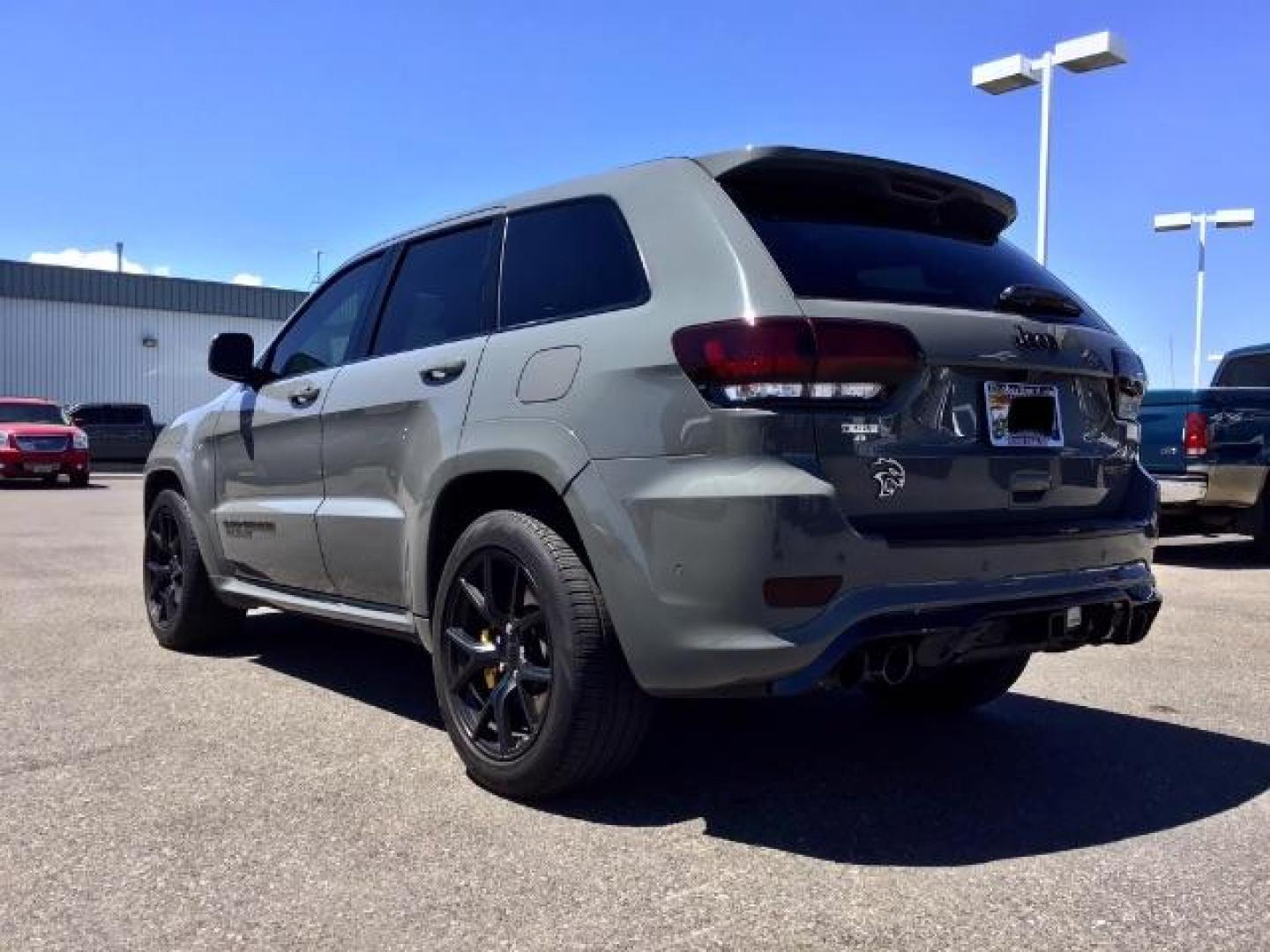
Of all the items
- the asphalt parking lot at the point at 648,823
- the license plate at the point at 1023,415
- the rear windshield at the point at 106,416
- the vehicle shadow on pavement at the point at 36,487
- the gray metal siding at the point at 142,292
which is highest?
the gray metal siding at the point at 142,292

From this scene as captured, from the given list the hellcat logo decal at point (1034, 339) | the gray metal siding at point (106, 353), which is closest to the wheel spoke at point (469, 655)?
the hellcat logo decal at point (1034, 339)

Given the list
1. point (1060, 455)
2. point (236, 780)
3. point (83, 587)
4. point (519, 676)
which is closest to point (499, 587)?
point (519, 676)

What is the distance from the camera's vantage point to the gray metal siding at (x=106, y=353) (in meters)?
36.5

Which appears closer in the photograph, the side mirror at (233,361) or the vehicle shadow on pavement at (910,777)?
the vehicle shadow on pavement at (910,777)

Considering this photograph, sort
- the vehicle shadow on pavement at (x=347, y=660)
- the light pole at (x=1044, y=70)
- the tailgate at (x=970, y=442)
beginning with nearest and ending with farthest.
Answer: the tailgate at (x=970, y=442) → the vehicle shadow on pavement at (x=347, y=660) → the light pole at (x=1044, y=70)

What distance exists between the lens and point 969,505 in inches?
126

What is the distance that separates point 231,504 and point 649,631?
9.44 feet

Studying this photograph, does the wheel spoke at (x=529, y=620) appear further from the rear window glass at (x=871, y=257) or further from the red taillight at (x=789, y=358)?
the rear window glass at (x=871, y=257)

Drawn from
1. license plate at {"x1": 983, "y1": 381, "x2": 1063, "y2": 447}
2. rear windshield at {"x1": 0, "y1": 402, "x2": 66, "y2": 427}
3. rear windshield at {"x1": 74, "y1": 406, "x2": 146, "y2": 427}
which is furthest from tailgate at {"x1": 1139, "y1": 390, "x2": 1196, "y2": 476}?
rear windshield at {"x1": 74, "y1": 406, "x2": 146, "y2": 427}

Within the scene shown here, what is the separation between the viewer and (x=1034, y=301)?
141 inches

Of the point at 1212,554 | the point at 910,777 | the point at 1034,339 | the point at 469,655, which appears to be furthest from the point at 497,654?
the point at 1212,554

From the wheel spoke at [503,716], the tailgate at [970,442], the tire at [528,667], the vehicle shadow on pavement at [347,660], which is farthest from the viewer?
the vehicle shadow on pavement at [347,660]

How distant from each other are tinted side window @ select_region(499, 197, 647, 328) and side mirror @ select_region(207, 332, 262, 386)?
184 cm

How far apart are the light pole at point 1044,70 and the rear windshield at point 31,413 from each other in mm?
18174
